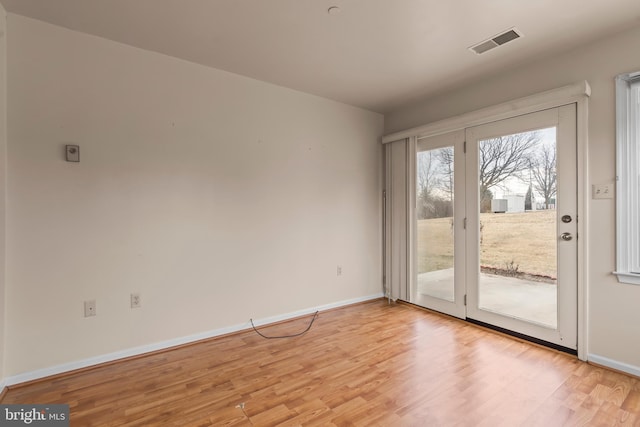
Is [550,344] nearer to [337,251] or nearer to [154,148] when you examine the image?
[337,251]

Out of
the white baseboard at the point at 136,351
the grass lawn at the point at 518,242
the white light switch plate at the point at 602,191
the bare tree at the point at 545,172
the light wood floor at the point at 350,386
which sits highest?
the bare tree at the point at 545,172

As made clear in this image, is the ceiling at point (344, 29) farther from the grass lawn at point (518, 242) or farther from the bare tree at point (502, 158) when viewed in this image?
the grass lawn at point (518, 242)

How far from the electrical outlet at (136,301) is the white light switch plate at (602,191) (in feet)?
12.8

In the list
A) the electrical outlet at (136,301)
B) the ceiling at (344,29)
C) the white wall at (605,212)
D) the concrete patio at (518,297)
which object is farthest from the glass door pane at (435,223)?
the electrical outlet at (136,301)

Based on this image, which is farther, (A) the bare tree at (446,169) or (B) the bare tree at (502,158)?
(A) the bare tree at (446,169)

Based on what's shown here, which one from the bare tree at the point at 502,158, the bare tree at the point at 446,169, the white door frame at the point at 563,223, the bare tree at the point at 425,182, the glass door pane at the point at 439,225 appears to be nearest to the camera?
the white door frame at the point at 563,223

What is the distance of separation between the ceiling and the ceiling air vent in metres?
0.05

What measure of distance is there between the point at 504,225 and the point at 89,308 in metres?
3.80

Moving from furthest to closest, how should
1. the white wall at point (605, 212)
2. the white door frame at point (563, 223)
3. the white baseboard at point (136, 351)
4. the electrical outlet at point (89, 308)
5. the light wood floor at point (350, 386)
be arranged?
1. the white door frame at point (563, 223)
2. the electrical outlet at point (89, 308)
3. the white wall at point (605, 212)
4. the white baseboard at point (136, 351)
5. the light wood floor at point (350, 386)

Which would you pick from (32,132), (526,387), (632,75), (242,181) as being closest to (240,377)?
(242,181)

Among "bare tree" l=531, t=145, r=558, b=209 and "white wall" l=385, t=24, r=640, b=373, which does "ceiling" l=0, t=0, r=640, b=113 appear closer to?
"white wall" l=385, t=24, r=640, b=373

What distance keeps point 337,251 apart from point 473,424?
2.40 meters

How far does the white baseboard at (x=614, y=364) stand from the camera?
7.41 ft

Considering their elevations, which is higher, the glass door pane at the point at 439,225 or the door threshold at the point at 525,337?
the glass door pane at the point at 439,225
